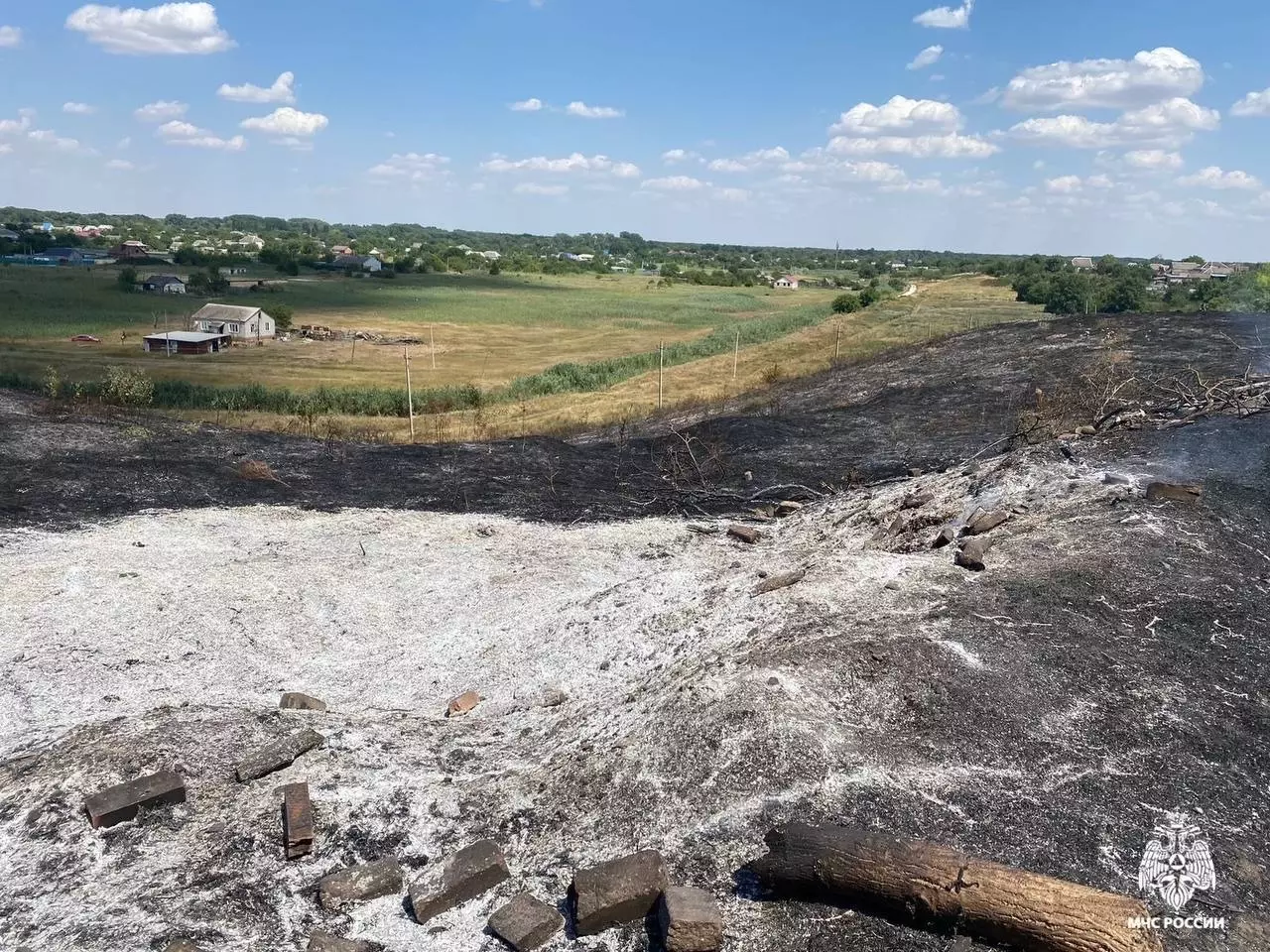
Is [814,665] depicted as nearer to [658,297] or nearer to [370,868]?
[370,868]

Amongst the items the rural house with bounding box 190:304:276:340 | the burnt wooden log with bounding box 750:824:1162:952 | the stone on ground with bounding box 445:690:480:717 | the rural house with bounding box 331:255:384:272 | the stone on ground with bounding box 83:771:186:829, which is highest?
the rural house with bounding box 331:255:384:272

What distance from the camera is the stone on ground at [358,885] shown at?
4.95m

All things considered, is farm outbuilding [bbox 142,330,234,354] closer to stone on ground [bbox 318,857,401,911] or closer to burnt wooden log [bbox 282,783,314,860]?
burnt wooden log [bbox 282,783,314,860]

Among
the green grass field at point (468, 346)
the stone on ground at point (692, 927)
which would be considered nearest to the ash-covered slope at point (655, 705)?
the stone on ground at point (692, 927)

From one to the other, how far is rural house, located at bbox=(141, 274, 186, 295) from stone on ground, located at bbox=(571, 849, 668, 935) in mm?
73134

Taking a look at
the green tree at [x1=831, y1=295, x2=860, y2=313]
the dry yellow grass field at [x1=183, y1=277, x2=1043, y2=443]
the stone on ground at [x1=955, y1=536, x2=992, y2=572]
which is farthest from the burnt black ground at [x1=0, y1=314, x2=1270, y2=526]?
the green tree at [x1=831, y1=295, x2=860, y2=313]

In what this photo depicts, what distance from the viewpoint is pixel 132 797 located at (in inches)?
223

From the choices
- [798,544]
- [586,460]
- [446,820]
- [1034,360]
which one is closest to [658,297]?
[1034,360]

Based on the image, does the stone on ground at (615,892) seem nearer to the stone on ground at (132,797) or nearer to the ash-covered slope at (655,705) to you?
the ash-covered slope at (655,705)

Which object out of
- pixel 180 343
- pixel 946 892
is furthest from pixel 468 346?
pixel 946 892

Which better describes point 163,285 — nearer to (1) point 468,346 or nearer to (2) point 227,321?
(2) point 227,321

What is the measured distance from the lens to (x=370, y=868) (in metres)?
5.13

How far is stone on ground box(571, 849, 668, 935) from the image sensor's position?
4.56 m

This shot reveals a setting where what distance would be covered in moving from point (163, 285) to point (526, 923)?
74488mm
